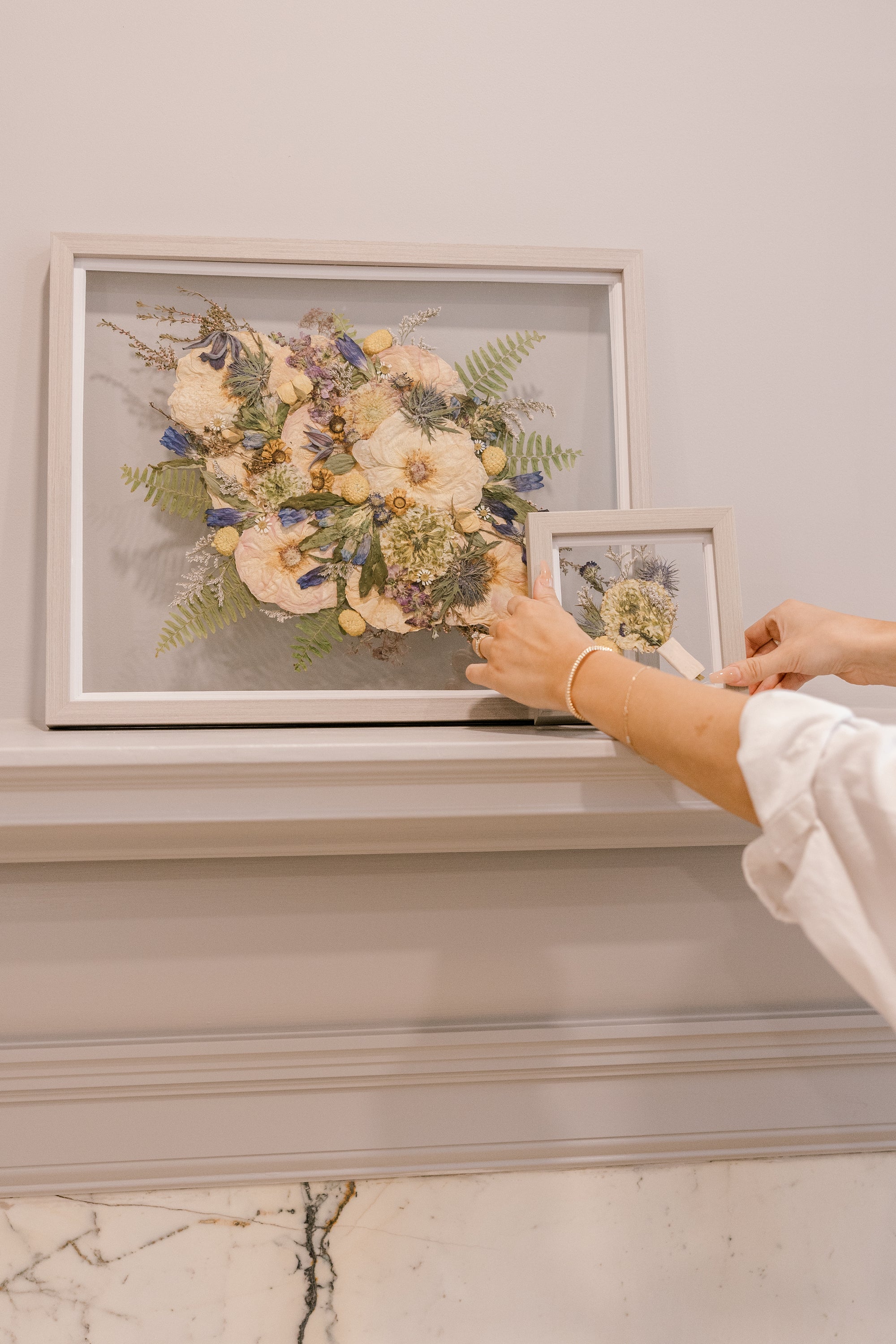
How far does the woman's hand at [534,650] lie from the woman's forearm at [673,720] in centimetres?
2

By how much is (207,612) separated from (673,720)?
1.58 ft

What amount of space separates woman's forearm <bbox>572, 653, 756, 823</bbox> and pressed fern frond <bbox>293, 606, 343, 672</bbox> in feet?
0.89

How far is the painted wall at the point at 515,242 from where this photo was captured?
0.85 meters

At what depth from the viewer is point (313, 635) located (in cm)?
85

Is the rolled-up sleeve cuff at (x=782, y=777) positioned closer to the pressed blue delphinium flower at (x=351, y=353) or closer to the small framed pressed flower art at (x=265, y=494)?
the small framed pressed flower art at (x=265, y=494)

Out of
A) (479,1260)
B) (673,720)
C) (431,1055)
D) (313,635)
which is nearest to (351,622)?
(313,635)

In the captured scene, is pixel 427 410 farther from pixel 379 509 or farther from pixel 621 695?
pixel 621 695

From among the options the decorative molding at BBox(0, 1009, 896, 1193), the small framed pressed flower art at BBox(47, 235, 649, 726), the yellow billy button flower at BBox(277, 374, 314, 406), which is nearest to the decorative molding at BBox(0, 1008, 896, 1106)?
the decorative molding at BBox(0, 1009, 896, 1193)

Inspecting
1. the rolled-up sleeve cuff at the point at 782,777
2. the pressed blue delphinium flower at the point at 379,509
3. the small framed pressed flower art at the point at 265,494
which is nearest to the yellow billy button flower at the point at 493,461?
the small framed pressed flower art at the point at 265,494

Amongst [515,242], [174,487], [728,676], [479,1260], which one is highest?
[515,242]

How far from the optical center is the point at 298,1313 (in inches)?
33.1

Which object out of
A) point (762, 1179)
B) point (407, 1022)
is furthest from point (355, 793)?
point (762, 1179)

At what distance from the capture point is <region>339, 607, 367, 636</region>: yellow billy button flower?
0.85 meters

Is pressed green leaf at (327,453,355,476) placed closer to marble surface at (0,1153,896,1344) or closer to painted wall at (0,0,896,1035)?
painted wall at (0,0,896,1035)
